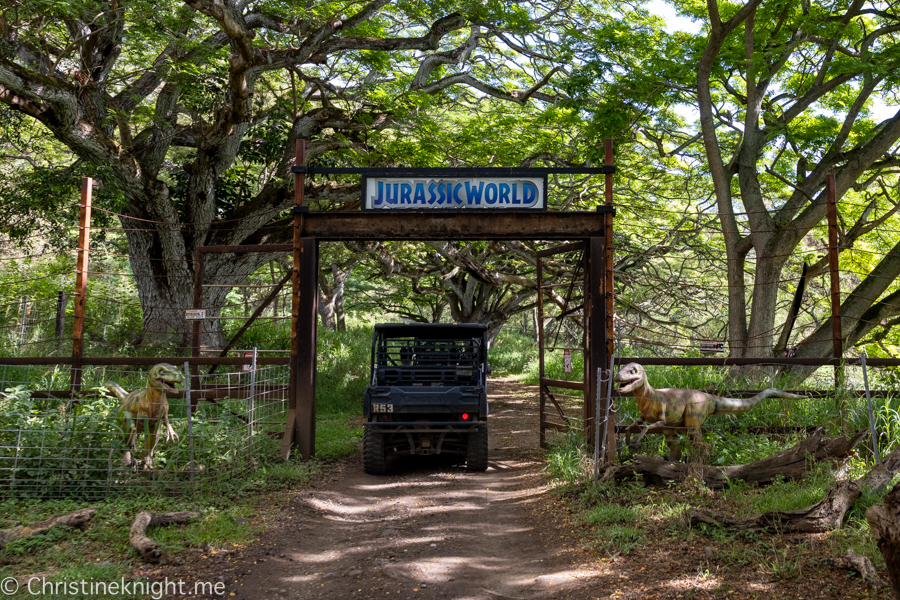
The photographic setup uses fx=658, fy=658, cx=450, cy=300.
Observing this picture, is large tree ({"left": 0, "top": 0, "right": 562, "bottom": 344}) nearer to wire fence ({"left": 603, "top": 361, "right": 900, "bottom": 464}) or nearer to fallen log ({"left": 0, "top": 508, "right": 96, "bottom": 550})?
fallen log ({"left": 0, "top": 508, "right": 96, "bottom": 550})

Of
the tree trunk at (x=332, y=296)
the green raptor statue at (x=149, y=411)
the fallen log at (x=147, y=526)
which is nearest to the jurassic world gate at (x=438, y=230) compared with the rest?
the green raptor statue at (x=149, y=411)

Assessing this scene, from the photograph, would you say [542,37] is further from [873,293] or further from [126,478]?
[126,478]

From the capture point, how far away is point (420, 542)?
6.29 m

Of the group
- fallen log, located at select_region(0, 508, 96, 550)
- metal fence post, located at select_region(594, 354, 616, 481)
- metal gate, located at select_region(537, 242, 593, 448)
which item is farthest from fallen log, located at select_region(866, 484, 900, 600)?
fallen log, located at select_region(0, 508, 96, 550)

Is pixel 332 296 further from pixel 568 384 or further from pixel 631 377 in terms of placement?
pixel 631 377

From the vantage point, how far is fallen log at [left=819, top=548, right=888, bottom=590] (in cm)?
427

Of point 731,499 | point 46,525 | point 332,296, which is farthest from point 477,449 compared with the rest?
point 332,296

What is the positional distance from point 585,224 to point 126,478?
6672mm

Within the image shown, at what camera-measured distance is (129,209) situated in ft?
49.0

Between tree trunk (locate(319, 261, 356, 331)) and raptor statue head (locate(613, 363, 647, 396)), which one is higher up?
tree trunk (locate(319, 261, 356, 331))

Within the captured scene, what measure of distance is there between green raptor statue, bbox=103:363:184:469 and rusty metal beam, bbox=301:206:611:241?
3183 millimetres

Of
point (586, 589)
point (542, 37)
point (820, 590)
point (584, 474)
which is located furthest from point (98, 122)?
point (820, 590)

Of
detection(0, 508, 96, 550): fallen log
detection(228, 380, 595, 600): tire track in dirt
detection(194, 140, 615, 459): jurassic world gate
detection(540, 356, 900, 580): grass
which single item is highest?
detection(194, 140, 615, 459): jurassic world gate

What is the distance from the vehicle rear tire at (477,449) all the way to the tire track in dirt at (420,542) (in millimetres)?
189
